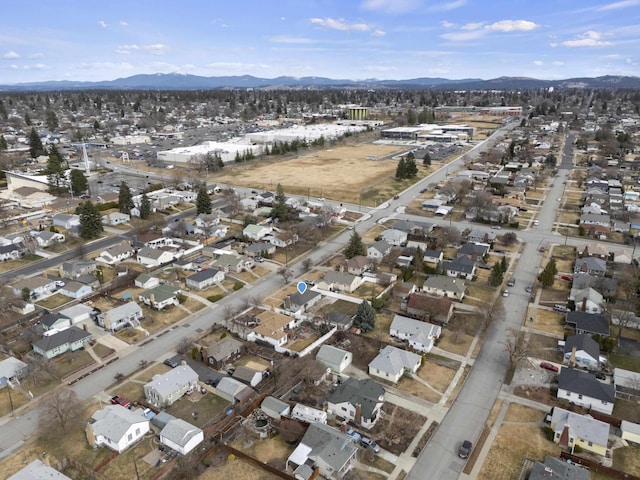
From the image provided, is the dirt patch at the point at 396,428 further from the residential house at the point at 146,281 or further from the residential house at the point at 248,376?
the residential house at the point at 146,281

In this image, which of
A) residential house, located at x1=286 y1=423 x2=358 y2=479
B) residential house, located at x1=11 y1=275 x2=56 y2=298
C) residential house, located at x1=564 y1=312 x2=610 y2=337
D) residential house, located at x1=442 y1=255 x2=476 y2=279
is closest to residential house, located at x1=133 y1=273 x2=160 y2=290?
residential house, located at x1=11 y1=275 x2=56 y2=298

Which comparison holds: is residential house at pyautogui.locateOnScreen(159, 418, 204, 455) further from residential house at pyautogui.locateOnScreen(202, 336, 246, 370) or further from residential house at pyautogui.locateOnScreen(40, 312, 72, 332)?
residential house at pyautogui.locateOnScreen(40, 312, 72, 332)

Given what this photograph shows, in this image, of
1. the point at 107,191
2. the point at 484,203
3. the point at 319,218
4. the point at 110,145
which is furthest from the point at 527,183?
the point at 110,145

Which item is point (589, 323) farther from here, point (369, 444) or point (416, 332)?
point (369, 444)

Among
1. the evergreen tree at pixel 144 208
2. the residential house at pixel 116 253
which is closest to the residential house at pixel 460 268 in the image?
the residential house at pixel 116 253

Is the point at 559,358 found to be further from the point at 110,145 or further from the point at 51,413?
the point at 110,145

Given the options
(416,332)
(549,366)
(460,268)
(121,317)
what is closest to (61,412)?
(121,317)
